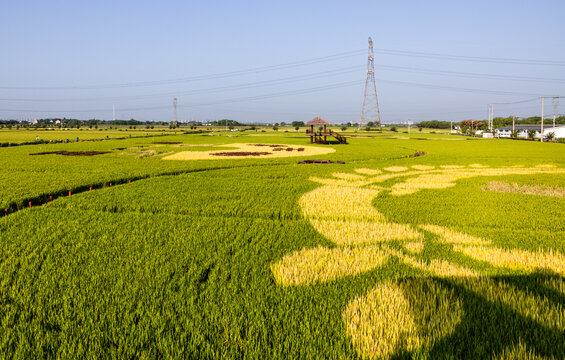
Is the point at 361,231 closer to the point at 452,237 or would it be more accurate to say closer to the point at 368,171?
the point at 452,237

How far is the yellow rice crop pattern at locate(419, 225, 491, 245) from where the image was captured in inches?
298

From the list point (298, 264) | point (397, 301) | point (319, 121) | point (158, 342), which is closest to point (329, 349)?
point (397, 301)

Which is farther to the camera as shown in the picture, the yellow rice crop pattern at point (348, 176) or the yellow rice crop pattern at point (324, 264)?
the yellow rice crop pattern at point (348, 176)

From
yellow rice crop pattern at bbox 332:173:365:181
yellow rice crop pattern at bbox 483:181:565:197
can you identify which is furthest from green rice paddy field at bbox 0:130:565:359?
yellow rice crop pattern at bbox 332:173:365:181

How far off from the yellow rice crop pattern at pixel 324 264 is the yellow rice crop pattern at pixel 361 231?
0.67 meters

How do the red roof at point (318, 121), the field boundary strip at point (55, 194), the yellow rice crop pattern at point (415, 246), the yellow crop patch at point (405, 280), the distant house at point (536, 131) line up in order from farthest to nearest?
the distant house at point (536, 131)
the red roof at point (318, 121)
the field boundary strip at point (55, 194)
the yellow rice crop pattern at point (415, 246)
the yellow crop patch at point (405, 280)

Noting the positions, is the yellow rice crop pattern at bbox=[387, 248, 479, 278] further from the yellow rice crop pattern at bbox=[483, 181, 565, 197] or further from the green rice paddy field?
the yellow rice crop pattern at bbox=[483, 181, 565, 197]

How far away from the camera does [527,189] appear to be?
15070mm

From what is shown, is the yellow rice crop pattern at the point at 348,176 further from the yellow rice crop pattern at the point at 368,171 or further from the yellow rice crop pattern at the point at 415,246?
the yellow rice crop pattern at the point at 415,246

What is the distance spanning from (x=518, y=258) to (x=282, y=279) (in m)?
4.79

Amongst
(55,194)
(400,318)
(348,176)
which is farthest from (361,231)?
(55,194)

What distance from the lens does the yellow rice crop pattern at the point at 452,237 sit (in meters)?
7.57

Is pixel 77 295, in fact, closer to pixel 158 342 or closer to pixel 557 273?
pixel 158 342

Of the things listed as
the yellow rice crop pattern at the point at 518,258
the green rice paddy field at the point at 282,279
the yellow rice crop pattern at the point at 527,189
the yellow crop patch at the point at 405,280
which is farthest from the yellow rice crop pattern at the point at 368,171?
the yellow rice crop pattern at the point at 518,258
